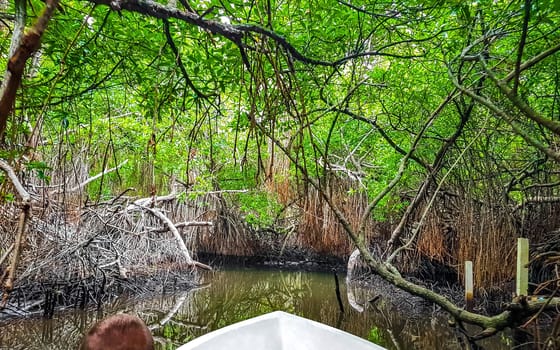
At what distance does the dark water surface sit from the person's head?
3.51 m

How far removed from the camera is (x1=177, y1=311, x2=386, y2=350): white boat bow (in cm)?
213

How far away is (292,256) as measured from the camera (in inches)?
448

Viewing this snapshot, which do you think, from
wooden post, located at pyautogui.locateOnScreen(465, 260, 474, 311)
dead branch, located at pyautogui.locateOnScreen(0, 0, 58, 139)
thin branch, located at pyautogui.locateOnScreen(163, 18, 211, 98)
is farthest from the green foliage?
dead branch, located at pyautogui.locateOnScreen(0, 0, 58, 139)

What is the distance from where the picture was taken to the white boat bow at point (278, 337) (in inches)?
83.8

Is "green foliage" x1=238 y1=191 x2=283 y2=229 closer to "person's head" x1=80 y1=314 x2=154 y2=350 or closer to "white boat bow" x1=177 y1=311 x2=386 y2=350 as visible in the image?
"white boat bow" x1=177 y1=311 x2=386 y2=350

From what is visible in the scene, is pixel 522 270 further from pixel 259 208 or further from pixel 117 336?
pixel 259 208

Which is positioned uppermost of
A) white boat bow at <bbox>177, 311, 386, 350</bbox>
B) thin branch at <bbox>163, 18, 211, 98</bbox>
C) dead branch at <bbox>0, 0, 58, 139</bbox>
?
thin branch at <bbox>163, 18, 211, 98</bbox>

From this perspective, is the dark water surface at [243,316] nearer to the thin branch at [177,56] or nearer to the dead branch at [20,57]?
the thin branch at [177,56]

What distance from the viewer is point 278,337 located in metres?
2.35

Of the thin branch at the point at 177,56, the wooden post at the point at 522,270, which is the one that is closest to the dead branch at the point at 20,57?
the thin branch at the point at 177,56

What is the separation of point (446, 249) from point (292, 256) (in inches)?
230

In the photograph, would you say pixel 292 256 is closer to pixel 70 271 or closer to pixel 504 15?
pixel 70 271

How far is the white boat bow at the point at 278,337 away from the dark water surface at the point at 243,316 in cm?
236

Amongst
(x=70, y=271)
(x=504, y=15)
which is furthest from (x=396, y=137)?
(x=70, y=271)
